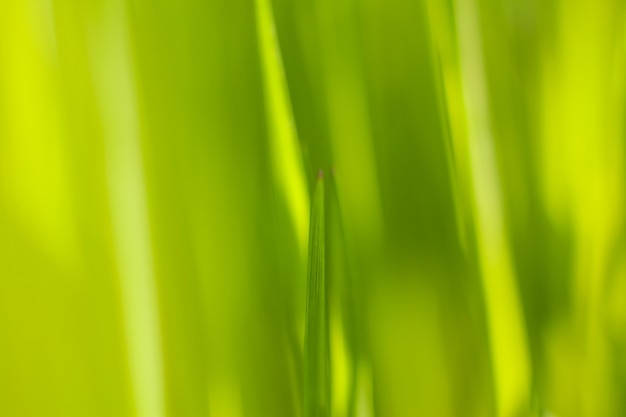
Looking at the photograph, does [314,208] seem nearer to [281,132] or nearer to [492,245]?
[281,132]

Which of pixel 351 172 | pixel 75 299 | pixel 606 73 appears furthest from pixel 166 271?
pixel 606 73

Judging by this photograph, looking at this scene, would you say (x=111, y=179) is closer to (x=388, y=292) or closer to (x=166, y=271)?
(x=166, y=271)

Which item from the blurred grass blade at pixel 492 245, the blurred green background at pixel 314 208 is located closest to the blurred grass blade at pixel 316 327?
the blurred green background at pixel 314 208

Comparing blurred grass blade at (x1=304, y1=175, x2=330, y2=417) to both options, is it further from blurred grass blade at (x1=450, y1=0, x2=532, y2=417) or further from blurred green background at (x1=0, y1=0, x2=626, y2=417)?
blurred grass blade at (x1=450, y1=0, x2=532, y2=417)

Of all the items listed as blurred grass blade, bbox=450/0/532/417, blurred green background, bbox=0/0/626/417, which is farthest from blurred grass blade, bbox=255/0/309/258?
blurred grass blade, bbox=450/0/532/417

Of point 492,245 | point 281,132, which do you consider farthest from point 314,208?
point 492,245

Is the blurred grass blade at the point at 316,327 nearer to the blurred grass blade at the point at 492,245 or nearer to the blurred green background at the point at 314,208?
the blurred green background at the point at 314,208
